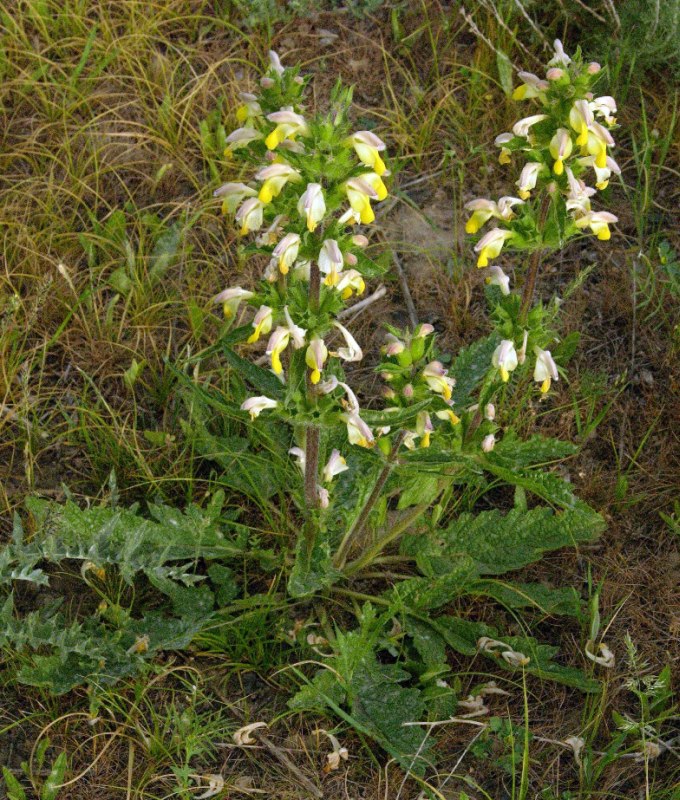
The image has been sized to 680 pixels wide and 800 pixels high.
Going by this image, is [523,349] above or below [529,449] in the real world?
above

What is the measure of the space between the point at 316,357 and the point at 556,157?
699 mm

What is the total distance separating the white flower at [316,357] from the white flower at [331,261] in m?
0.17

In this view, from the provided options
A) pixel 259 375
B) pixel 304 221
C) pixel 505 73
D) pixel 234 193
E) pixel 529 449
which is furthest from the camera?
pixel 505 73

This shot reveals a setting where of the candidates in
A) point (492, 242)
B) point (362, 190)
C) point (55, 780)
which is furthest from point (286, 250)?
point (55, 780)

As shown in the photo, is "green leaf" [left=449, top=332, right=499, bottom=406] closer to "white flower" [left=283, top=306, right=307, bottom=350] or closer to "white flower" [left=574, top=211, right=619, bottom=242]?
"white flower" [left=574, top=211, right=619, bottom=242]

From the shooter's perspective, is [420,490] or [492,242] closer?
[492,242]

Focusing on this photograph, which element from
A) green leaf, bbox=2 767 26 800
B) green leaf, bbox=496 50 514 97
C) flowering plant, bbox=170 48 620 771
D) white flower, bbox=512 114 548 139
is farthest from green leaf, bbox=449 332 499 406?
green leaf, bbox=2 767 26 800

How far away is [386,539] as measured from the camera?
8.98 ft

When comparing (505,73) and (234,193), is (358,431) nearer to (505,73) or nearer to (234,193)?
(234,193)

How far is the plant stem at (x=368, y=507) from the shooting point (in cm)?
244

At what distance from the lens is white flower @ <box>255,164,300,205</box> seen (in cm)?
193

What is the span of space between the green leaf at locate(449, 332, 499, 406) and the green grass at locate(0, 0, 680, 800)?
1.53 feet

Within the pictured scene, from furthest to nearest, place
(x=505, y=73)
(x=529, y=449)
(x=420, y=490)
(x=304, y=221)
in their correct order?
(x=505, y=73), (x=420, y=490), (x=529, y=449), (x=304, y=221)

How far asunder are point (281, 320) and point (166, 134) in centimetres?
176
